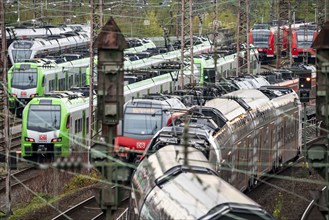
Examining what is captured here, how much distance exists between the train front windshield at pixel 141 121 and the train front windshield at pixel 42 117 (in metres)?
4.95

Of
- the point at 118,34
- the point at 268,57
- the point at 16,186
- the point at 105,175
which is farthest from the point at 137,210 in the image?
the point at 268,57

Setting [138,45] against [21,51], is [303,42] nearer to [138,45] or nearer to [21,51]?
[138,45]

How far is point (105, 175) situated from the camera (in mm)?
16688

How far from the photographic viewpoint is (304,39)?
75812 millimetres

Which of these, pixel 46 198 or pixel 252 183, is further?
pixel 46 198

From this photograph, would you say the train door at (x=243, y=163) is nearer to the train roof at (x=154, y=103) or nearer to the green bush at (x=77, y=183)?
the train roof at (x=154, y=103)

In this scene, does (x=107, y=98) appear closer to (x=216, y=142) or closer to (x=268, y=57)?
(x=216, y=142)

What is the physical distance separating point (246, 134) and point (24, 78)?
21.0 m

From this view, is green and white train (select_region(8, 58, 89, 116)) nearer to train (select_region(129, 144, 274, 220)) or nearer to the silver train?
the silver train

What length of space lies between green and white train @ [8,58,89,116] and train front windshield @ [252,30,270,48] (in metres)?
31.4

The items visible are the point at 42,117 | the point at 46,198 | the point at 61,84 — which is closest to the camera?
the point at 46,198

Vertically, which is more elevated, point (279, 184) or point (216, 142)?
point (216, 142)

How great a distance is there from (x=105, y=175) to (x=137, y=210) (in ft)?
3.92

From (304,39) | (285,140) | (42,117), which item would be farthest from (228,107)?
(304,39)
